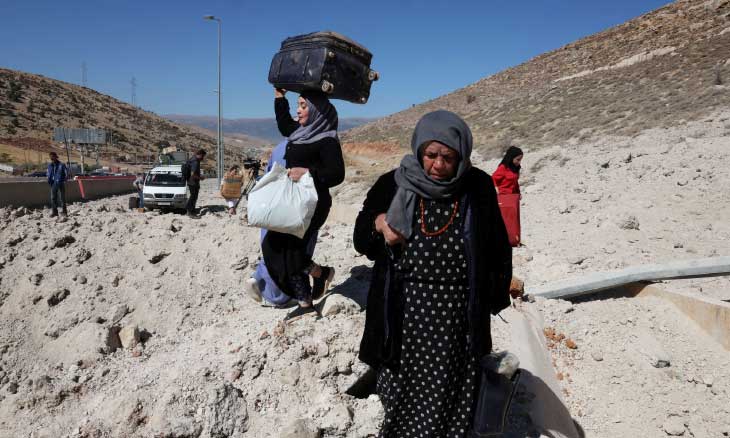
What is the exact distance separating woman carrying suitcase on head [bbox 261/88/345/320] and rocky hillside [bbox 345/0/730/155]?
12.4 meters

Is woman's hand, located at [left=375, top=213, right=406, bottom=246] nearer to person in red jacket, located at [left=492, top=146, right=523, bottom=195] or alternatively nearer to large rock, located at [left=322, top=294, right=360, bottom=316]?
large rock, located at [left=322, top=294, right=360, bottom=316]

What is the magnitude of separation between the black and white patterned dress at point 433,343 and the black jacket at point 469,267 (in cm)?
5

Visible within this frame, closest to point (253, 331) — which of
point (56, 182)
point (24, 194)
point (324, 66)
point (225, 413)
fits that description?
point (225, 413)

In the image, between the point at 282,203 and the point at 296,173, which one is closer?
the point at 282,203

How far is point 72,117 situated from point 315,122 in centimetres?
6288

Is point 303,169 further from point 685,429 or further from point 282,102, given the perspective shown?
point 685,429

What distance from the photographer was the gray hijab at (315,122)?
317 centimetres

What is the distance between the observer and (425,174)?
2059 mm

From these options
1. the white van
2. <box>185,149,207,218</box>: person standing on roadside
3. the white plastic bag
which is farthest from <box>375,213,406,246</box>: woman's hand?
the white van

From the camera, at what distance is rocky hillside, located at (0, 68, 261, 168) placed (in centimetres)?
4760

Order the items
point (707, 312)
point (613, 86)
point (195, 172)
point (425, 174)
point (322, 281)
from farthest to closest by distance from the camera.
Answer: point (613, 86), point (195, 172), point (707, 312), point (322, 281), point (425, 174)

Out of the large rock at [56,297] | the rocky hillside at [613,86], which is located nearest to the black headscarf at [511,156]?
the large rock at [56,297]

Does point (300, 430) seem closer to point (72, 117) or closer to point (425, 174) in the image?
point (425, 174)

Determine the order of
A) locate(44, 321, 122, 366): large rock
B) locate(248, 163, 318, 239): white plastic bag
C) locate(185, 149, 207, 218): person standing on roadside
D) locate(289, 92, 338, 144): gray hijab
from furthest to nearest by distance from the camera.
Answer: locate(185, 149, 207, 218): person standing on roadside < locate(44, 321, 122, 366): large rock < locate(289, 92, 338, 144): gray hijab < locate(248, 163, 318, 239): white plastic bag
